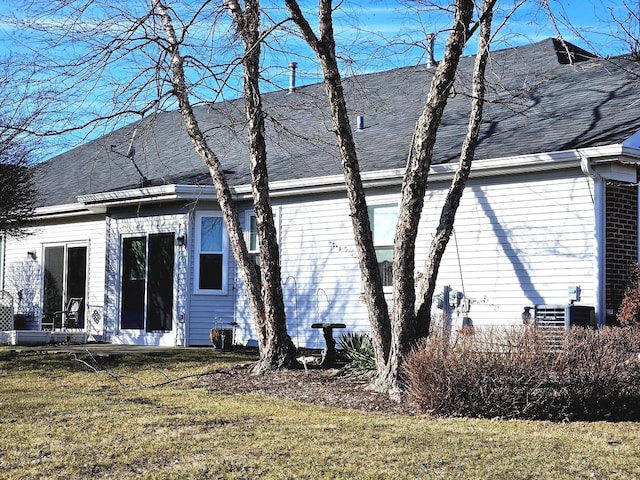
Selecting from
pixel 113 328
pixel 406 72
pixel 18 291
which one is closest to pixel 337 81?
pixel 406 72

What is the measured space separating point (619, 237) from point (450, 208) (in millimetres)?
3012

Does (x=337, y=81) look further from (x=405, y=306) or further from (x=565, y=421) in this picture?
(x=565, y=421)

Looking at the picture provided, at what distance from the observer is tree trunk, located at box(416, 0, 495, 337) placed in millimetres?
10742

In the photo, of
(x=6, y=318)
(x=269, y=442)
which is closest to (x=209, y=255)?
(x=6, y=318)

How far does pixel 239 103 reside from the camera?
72.8 feet

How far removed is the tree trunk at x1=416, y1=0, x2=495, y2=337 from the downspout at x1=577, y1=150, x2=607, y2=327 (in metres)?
1.66

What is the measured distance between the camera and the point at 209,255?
1695 cm

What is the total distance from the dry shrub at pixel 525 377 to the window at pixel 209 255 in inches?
314

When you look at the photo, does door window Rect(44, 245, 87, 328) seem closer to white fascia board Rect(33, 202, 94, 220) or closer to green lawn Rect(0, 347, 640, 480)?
white fascia board Rect(33, 202, 94, 220)

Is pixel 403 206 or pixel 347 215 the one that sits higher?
pixel 347 215

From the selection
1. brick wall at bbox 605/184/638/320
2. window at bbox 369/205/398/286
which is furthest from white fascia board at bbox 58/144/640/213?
brick wall at bbox 605/184/638/320

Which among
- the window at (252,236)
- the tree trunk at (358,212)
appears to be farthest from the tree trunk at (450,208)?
the window at (252,236)

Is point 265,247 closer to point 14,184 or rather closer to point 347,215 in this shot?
point 347,215

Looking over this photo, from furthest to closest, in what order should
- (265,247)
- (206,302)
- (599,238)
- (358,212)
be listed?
(206,302) → (265,247) → (599,238) → (358,212)
